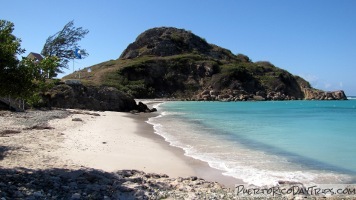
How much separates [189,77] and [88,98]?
77.4 meters

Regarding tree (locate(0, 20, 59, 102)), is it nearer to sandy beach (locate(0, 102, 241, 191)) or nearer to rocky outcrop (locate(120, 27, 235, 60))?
sandy beach (locate(0, 102, 241, 191))

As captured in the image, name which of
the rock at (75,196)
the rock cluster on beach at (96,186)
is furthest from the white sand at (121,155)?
the rock at (75,196)

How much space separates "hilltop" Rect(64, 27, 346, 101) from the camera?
106000 mm

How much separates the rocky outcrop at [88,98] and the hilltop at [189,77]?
2073 inches

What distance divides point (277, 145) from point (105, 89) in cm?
3198

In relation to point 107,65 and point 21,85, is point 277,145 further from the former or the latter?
point 107,65

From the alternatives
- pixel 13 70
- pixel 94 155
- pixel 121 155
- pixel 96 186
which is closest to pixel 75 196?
pixel 96 186

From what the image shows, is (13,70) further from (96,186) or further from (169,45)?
(169,45)

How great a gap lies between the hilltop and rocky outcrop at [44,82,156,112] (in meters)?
52.6

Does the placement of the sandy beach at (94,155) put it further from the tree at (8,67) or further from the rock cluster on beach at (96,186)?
the tree at (8,67)

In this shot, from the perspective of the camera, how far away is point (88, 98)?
4222 centimetres

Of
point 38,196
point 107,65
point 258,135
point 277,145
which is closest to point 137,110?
point 258,135

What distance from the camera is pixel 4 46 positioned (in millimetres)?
8805

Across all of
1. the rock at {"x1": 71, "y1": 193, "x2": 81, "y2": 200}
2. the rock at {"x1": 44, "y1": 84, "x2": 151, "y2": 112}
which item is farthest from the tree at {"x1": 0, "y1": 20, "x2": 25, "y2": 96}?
the rock at {"x1": 44, "y1": 84, "x2": 151, "y2": 112}
